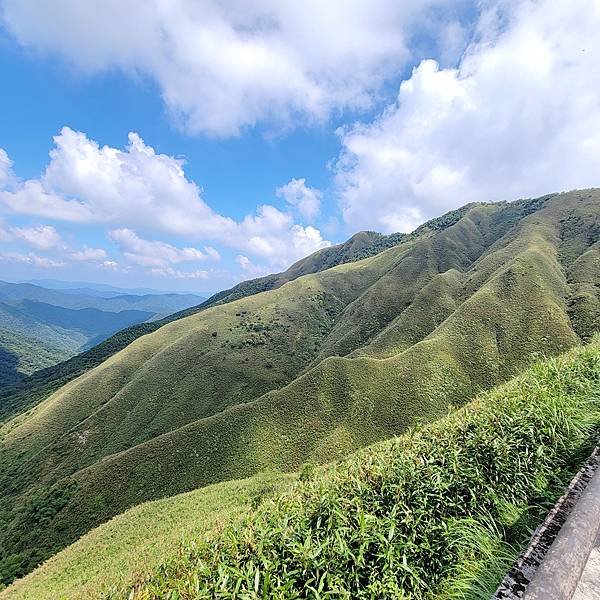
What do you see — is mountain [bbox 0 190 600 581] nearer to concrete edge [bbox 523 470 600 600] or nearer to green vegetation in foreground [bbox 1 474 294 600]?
green vegetation in foreground [bbox 1 474 294 600]

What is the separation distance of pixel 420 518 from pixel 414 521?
14 cm

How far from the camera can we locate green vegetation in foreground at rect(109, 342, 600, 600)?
6.75m

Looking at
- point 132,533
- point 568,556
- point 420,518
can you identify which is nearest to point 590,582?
point 568,556

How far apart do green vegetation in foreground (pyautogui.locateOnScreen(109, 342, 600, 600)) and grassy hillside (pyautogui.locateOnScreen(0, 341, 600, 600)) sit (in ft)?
0.08

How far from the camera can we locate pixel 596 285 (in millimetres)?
106625

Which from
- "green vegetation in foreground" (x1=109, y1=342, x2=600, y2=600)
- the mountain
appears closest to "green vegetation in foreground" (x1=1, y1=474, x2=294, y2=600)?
the mountain

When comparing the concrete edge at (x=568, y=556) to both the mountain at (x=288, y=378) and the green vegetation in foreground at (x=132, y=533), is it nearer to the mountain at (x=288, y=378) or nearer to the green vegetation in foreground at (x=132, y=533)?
the mountain at (x=288, y=378)

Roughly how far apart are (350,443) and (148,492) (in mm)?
33787

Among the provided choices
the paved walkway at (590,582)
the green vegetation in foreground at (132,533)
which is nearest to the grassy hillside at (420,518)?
the paved walkway at (590,582)

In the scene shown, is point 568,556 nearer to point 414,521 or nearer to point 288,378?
point 414,521

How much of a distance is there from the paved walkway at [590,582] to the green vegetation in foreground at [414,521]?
7.11ft

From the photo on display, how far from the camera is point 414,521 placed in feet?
25.1

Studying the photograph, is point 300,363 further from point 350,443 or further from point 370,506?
point 370,506

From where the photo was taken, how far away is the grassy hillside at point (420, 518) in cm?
674
